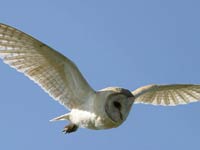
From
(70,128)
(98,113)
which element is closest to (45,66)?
(70,128)

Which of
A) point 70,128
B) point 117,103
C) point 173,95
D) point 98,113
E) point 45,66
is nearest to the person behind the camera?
point 98,113

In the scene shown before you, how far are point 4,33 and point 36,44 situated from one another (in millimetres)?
553

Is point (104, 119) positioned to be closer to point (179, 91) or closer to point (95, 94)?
point (95, 94)

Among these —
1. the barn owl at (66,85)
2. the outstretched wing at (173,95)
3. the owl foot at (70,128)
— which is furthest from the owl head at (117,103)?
the outstretched wing at (173,95)

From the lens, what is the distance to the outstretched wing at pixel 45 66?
1091 cm

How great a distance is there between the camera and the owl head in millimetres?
10695

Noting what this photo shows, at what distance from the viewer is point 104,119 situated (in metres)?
10.6

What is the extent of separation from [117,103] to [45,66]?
55.2 inches

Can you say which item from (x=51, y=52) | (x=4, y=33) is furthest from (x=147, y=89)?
(x=4, y=33)

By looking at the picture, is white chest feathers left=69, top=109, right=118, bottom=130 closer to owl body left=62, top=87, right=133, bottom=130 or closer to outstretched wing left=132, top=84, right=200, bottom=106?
owl body left=62, top=87, right=133, bottom=130

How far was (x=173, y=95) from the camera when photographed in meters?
13.5

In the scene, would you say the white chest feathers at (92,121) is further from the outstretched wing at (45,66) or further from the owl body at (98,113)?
the outstretched wing at (45,66)

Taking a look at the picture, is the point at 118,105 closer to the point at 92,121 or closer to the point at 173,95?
the point at 92,121

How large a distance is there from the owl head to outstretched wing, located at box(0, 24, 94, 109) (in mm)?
447
